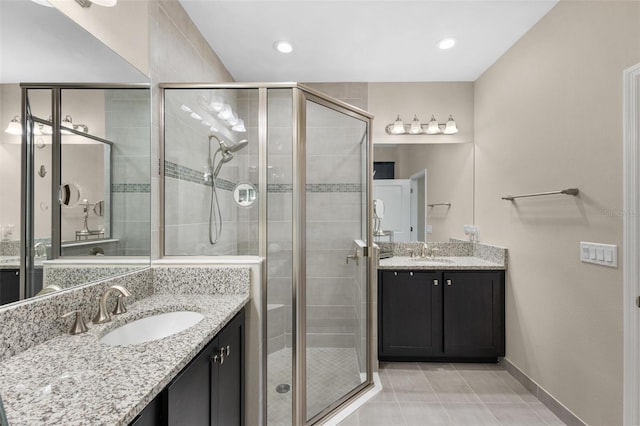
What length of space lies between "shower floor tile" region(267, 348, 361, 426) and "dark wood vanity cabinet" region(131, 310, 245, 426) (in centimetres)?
20

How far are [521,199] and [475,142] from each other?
0.94 metres

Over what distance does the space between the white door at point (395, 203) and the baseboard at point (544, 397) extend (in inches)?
55.8

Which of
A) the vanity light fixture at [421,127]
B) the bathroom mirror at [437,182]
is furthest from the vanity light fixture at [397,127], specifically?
the bathroom mirror at [437,182]

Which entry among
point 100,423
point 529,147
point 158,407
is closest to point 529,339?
point 529,147

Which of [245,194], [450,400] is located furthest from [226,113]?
[450,400]

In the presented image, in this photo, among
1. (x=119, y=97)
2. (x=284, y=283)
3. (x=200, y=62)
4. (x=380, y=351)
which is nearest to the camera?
(x=119, y=97)

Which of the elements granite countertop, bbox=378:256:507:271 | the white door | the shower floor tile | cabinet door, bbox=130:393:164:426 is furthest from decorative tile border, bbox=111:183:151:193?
the white door

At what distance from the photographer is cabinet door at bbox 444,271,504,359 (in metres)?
2.55

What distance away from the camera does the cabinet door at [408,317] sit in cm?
257

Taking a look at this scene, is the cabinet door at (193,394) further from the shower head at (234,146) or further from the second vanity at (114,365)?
the shower head at (234,146)

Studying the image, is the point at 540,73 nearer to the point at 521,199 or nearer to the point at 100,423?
the point at 521,199

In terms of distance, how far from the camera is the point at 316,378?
1872 millimetres

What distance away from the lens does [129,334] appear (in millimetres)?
1269

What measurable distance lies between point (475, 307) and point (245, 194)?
85.4 inches
